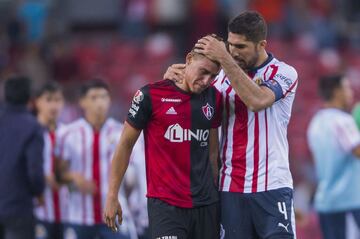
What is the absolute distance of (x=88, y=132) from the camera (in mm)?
11977

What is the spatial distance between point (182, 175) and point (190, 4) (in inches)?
569

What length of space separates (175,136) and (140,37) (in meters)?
14.2

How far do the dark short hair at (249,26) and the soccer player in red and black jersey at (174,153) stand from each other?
1.26ft

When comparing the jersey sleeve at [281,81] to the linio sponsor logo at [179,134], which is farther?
the linio sponsor logo at [179,134]

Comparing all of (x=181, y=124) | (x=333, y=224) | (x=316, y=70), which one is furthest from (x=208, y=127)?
(x=316, y=70)

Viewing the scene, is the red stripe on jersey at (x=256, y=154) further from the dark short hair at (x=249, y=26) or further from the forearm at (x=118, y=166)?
the forearm at (x=118, y=166)

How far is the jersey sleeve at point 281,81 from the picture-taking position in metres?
8.37

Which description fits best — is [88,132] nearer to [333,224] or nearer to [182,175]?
[333,224]

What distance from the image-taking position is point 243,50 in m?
8.38

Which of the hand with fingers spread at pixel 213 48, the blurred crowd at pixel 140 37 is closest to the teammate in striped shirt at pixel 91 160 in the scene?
the hand with fingers spread at pixel 213 48

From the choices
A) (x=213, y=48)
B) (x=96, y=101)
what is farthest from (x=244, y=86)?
(x=96, y=101)

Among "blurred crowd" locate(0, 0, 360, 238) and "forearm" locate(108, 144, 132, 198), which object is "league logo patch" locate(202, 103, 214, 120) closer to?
"forearm" locate(108, 144, 132, 198)

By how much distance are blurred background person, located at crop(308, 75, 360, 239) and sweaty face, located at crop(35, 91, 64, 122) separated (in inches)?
110

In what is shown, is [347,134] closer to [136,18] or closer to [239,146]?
[239,146]
